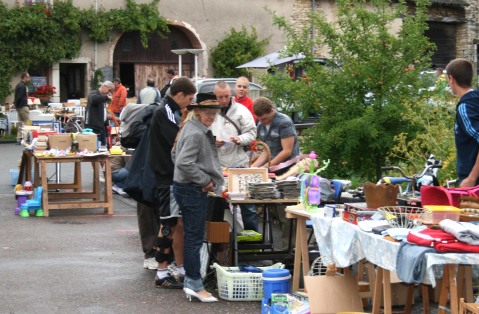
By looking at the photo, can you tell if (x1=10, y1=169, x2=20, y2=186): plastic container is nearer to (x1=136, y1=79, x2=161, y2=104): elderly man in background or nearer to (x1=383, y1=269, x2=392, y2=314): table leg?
(x1=136, y1=79, x2=161, y2=104): elderly man in background

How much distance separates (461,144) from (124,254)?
173 inches

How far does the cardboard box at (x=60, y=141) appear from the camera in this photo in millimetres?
13258

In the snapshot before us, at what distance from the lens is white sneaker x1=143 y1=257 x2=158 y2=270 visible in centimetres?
947

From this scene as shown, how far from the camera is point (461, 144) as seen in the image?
7371 millimetres

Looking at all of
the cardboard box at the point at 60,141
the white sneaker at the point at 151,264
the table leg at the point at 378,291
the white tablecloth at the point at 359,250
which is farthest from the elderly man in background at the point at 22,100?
the table leg at the point at 378,291

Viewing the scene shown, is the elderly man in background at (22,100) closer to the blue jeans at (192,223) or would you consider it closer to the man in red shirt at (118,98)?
the man in red shirt at (118,98)

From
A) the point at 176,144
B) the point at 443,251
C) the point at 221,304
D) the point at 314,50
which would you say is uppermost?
the point at 314,50

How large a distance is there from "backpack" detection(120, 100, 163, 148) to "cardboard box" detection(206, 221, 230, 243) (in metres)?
1.54

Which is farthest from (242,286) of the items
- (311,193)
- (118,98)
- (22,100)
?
(22,100)

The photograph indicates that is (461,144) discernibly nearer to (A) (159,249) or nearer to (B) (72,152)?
(A) (159,249)

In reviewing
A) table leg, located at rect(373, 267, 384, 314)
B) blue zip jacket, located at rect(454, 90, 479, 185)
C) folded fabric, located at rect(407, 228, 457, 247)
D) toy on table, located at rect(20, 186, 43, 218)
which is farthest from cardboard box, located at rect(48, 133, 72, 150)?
folded fabric, located at rect(407, 228, 457, 247)

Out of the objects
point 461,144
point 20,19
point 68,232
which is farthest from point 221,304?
point 20,19

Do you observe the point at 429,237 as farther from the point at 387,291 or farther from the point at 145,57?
the point at 145,57

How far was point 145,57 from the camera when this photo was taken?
33.5 metres
